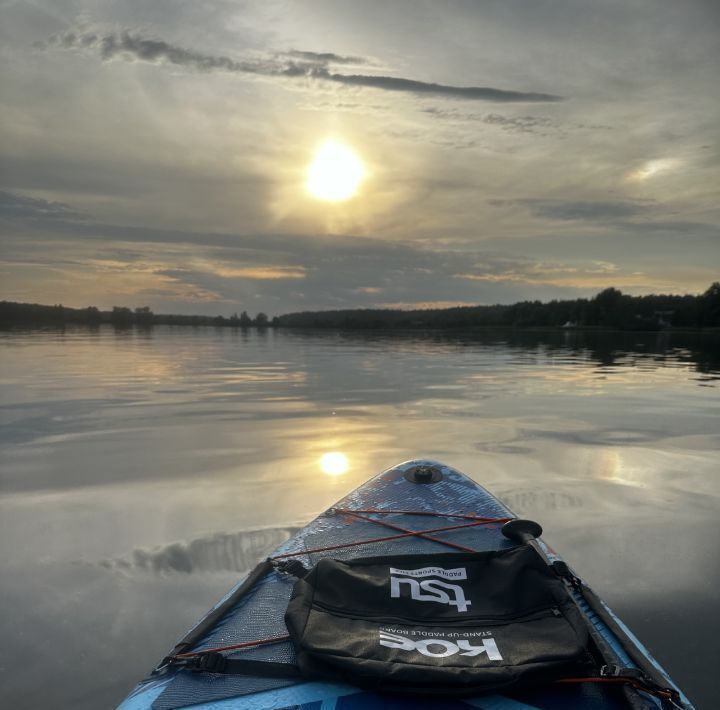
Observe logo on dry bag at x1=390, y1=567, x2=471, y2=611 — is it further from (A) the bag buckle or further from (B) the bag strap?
(A) the bag buckle

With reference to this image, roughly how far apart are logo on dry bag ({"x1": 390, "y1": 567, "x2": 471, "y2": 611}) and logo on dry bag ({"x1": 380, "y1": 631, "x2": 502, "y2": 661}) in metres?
0.30

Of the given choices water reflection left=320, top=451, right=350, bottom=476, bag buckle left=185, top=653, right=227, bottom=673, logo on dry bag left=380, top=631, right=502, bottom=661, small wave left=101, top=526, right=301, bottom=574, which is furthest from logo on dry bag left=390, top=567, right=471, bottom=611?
water reflection left=320, top=451, right=350, bottom=476

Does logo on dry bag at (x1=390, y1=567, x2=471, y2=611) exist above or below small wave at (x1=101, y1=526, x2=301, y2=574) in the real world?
above

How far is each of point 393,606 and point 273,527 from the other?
2.69 meters

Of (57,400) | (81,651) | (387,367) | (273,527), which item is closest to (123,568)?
(81,651)

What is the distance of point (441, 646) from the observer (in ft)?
7.98

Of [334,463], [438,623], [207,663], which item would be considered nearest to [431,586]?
[438,623]

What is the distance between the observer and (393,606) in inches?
109

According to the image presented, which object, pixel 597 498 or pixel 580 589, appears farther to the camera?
pixel 597 498

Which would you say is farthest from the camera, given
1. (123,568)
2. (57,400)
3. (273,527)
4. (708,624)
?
(57,400)

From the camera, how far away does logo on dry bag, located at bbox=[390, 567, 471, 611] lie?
2.82 m

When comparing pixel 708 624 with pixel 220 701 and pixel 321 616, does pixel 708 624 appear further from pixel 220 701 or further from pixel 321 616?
pixel 220 701

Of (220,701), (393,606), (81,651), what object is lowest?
(81,651)

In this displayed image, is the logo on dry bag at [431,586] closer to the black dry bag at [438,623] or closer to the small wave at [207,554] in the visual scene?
the black dry bag at [438,623]
